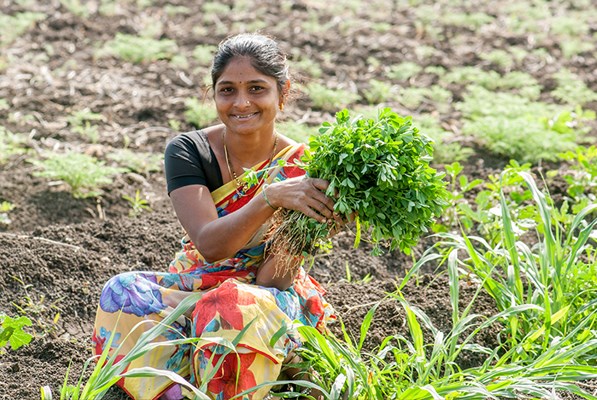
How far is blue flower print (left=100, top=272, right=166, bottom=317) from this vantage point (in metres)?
3.21

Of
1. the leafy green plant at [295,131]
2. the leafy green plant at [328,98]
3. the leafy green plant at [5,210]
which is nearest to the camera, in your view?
the leafy green plant at [5,210]

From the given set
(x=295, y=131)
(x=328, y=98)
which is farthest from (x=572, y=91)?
(x=295, y=131)

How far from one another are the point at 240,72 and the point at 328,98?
9.47ft

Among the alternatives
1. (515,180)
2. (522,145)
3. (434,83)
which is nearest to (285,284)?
(515,180)

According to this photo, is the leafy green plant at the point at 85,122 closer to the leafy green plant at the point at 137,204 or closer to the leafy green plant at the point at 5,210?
the leafy green plant at the point at 137,204

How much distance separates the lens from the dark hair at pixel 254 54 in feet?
11.1

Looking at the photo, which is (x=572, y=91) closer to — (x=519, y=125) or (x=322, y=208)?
(x=519, y=125)

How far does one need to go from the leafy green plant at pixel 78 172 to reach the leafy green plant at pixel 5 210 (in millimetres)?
215

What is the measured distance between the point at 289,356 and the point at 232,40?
1189 mm

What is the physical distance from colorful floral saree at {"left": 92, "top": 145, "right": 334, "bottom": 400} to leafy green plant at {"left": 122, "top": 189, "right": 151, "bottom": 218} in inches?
52.9

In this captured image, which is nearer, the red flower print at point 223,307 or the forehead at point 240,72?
the red flower print at point 223,307

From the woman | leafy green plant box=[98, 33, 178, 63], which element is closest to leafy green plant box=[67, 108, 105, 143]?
leafy green plant box=[98, 33, 178, 63]

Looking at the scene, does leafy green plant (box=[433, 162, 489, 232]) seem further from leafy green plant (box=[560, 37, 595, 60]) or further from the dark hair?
leafy green plant (box=[560, 37, 595, 60])

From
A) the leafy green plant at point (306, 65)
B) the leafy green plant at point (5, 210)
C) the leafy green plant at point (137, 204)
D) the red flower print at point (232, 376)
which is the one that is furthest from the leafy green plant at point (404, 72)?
the red flower print at point (232, 376)
